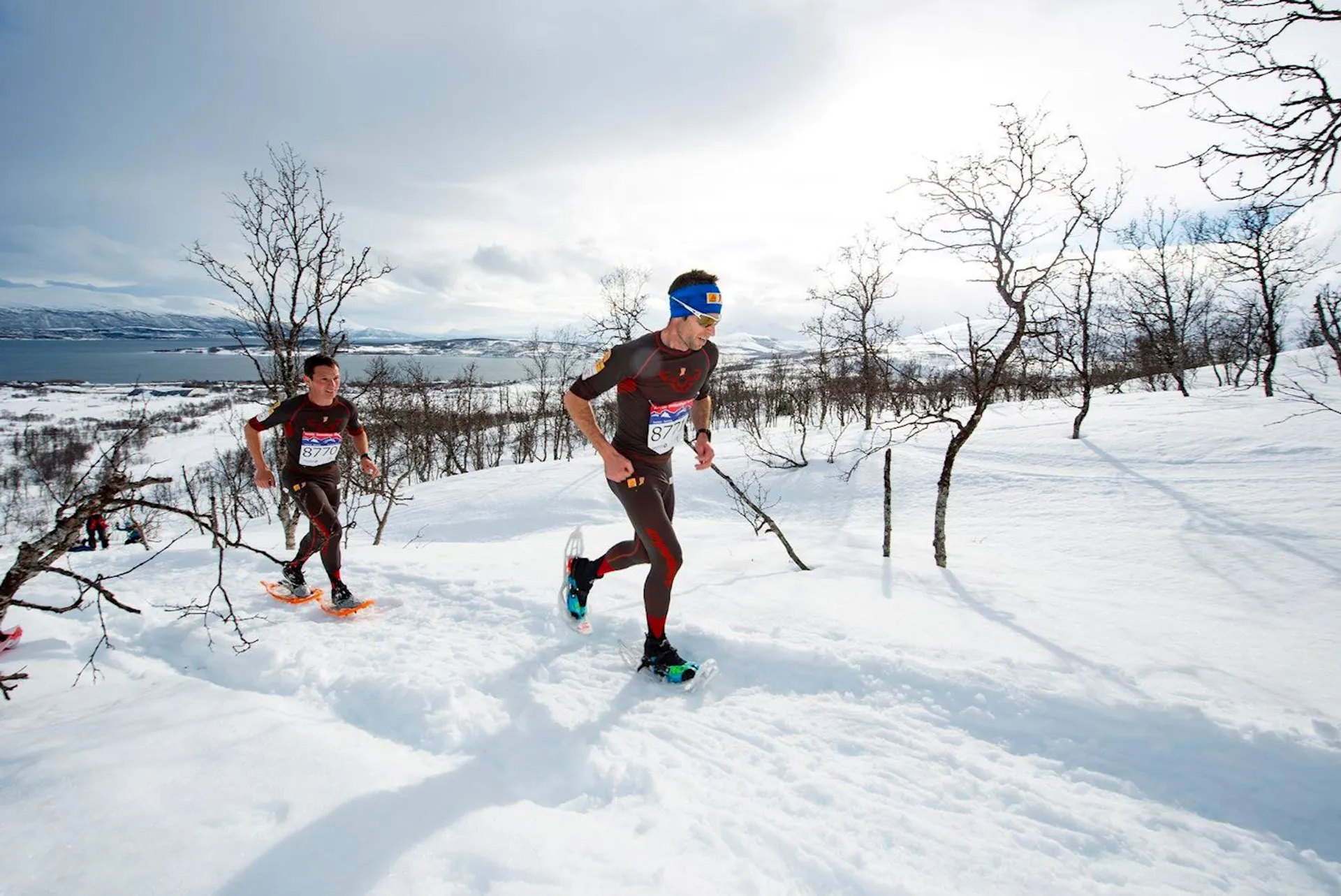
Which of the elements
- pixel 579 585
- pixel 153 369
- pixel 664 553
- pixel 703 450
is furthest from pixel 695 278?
pixel 153 369

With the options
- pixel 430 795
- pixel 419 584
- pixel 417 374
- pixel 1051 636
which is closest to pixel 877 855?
pixel 430 795

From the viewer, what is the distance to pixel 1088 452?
12266 mm

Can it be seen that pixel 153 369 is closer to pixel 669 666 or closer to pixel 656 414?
pixel 656 414

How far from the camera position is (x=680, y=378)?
11.0 ft

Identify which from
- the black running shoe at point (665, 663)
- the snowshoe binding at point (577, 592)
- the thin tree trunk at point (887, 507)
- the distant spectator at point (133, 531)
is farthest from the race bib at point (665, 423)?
the distant spectator at point (133, 531)

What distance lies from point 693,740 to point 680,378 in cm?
206

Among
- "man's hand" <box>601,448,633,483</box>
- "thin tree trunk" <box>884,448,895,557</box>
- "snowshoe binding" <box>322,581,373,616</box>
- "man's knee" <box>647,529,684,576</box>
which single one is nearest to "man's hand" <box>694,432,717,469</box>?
"man's knee" <box>647,529,684,576</box>

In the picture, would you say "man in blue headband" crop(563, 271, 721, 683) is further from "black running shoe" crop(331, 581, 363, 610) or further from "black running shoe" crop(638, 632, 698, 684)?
"black running shoe" crop(331, 581, 363, 610)

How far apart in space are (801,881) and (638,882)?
0.56 metres

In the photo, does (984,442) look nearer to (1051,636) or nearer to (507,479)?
(1051,636)

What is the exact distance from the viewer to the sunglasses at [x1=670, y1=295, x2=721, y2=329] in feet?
10.6

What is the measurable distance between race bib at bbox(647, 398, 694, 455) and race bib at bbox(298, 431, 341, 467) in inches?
125

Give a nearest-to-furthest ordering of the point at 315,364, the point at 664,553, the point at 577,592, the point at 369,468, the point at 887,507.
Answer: the point at 664,553 < the point at 577,592 < the point at 315,364 < the point at 369,468 < the point at 887,507

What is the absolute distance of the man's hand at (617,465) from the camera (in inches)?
122
